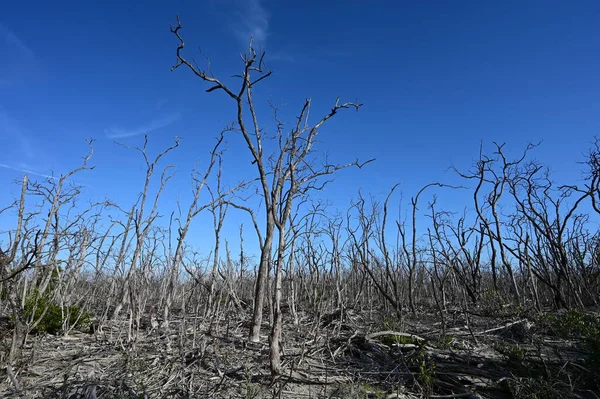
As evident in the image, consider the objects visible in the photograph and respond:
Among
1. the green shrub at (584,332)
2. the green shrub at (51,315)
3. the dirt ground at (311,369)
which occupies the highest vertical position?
the green shrub at (51,315)

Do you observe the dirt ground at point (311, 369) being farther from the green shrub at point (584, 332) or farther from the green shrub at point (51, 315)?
the green shrub at point (51, 315)

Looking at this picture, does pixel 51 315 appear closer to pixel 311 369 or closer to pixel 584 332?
pixel 311 369

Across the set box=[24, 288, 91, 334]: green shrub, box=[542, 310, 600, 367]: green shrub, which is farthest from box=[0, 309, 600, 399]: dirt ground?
box=[24, 288, 91, 334]: green shrub

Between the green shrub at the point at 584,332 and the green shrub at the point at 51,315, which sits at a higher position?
the green shrub at the point at 51,315

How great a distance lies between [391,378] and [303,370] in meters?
1.14

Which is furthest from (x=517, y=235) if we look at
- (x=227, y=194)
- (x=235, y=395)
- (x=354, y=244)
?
(x=235, y=395)

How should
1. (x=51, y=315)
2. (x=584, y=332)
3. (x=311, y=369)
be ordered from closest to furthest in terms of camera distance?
1. (x=584, y=332)
2. (x=311, y=369)
3. (x=51, y=315)

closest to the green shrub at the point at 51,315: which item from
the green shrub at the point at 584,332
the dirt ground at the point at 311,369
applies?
the dirt ground at the point at 311,369

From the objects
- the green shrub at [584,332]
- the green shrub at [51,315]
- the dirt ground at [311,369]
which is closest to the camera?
the dirt ground at [311,369]

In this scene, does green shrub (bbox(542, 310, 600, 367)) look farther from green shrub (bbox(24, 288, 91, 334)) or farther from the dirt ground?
green shrub (bbox(24, 288, 91, 334))

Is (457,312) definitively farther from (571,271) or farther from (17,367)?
(17,367)

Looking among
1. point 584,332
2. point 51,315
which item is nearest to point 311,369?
point 584,332

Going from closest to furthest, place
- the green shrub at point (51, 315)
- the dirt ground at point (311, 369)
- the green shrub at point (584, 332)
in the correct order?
the dirt ground at point (311, 369) < the green shrub at point (584, 332) < the green shrub at point (51, 315)

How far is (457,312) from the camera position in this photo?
987cm
